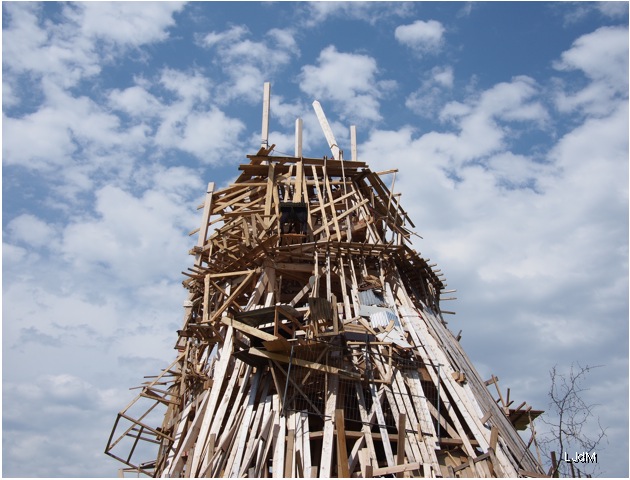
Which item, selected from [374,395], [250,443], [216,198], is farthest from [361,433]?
[216,198]

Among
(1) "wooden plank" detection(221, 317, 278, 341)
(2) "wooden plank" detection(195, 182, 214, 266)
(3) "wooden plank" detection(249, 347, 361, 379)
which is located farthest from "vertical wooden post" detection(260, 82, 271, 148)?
(3) "wooden plank" detection(249, 347, 361, 379)

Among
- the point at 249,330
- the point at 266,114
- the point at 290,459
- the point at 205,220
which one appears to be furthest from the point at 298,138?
the point at 290,459

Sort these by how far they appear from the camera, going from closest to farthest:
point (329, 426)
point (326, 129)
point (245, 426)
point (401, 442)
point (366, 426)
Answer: point (401, 442)
point (329, 426)
point (366, 426)
point (245, 426)
point (326, 129)

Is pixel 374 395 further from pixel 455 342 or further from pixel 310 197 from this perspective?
pixel 310 197

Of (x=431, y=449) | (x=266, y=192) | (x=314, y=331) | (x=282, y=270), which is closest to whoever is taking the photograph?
(x=431, y=449)

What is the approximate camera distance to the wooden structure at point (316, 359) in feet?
59.2

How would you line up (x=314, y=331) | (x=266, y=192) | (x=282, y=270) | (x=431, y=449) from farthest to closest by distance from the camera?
(x=266, y=192)
(x=282, y=270)
(x=314, y=331)
(x=431, y=449)

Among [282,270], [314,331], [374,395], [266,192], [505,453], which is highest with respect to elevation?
[266,192]

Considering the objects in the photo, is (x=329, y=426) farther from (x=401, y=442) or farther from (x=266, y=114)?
(x=266, y=114)

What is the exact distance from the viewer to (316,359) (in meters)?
19.5

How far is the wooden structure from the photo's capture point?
18.0m

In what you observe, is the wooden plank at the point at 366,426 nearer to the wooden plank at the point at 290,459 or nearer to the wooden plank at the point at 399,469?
the wooden plank at the point at 399,469

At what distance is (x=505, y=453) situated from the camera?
18.2 meters

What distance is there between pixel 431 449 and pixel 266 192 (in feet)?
42.8
